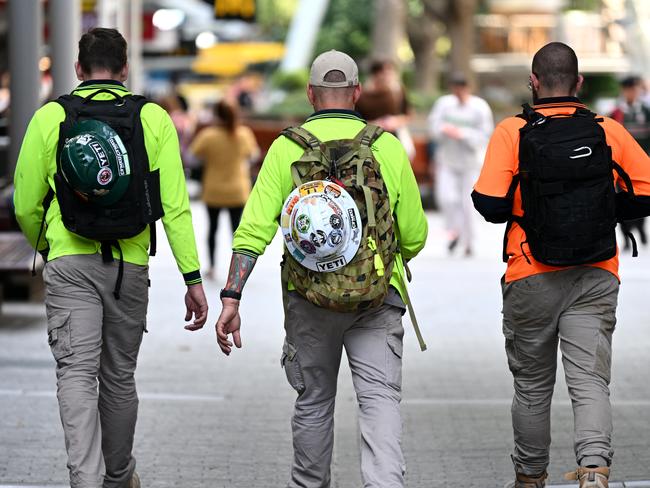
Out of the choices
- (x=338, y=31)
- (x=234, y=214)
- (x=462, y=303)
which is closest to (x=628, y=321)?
(x=462, y=303)

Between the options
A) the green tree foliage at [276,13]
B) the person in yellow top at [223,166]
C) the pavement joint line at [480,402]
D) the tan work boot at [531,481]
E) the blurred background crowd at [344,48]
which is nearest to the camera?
the tan work boot at [531,481]

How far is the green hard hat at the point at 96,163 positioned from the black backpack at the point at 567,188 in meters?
1.53

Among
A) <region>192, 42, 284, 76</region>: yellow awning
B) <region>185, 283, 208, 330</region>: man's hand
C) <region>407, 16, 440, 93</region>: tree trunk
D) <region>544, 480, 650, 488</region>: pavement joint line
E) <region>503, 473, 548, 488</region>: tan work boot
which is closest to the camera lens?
<region>185, 283, 208, 330</region>: man's hand

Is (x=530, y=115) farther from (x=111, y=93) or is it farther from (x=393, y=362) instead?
(x=111, y=93)

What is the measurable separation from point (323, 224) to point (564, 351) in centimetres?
124

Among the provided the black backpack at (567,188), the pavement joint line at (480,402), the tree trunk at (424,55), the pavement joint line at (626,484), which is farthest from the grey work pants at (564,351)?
the tree trunk at (424,55)

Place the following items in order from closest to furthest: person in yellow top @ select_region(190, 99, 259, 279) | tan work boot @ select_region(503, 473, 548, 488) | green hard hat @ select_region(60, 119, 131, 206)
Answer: green hard hat @ select_region(60, 119, 131, 206) → tan work boot @ select_region(503, 473, 548, 488) → person in yellow top @ select_region(190, 99, 259, 279)

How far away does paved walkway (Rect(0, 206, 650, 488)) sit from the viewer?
23.4 ft

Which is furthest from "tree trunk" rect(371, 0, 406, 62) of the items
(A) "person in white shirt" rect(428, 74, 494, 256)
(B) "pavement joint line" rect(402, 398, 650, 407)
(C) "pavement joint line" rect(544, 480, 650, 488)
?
(C) "pavement joint line" rect(544, 480, 650, 488)

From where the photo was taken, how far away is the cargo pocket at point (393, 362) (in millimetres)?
5633

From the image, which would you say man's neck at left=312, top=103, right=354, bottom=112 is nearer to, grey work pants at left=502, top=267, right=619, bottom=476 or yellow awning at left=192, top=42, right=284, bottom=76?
grey work pants at left=502, top=267, right=619, bottom=476

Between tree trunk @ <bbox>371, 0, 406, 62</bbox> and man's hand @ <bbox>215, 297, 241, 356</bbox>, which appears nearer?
man's hand @ <bbox>215, 297, 241, 356</bbox>

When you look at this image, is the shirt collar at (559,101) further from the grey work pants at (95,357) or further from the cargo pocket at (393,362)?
the grey work pants at (95,357)

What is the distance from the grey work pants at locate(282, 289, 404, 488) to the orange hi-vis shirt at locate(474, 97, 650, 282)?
60cm
